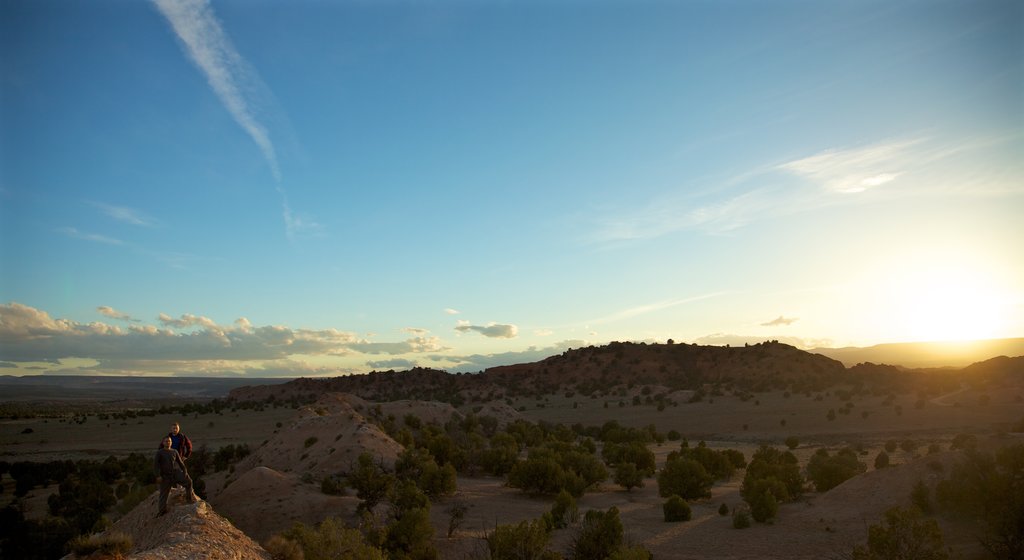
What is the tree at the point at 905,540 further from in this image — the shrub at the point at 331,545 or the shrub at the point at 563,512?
the shrub at the point at 331,545

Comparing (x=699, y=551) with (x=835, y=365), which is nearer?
(x=699, y=551)

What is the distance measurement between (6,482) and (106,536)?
2693 centimetres

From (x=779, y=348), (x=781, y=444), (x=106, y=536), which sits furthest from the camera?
(x=779, y=348)

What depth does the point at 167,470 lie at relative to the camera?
11297 millimetres

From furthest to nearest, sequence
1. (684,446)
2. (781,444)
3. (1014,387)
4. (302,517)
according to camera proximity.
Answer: (1014,387), (781,444), (684,446), (302,517)

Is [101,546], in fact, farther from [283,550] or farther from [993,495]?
[993,495]

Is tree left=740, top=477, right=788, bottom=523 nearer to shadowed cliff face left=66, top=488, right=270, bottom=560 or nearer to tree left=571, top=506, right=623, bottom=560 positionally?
tree left=571, top=506, right=623, bottom=560

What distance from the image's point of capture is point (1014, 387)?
39312mm

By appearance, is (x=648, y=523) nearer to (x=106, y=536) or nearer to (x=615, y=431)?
(x=106, y=536)

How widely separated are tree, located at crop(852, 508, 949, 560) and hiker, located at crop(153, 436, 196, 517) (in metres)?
12.9

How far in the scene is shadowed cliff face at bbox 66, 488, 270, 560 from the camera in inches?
341

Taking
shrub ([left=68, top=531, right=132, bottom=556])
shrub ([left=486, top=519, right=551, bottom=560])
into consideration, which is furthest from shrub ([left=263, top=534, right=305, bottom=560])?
shrub ([left=486, top=519, right=551, bottom=560])

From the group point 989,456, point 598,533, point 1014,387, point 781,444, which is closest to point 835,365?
point 1014,387

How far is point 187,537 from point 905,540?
12.3 metres
